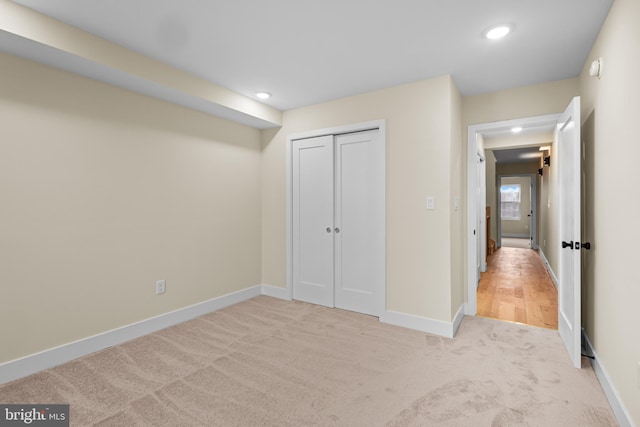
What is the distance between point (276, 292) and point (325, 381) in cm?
205

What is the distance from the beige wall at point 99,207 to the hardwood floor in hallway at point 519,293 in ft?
10.6

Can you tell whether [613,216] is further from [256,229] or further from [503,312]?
[256,229]

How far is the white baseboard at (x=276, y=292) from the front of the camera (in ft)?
13.2

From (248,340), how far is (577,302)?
8.52 ft

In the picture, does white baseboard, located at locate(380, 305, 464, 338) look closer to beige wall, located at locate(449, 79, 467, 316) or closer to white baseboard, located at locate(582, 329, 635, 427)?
beige wall, located at locate(449, 79, 467, 316)

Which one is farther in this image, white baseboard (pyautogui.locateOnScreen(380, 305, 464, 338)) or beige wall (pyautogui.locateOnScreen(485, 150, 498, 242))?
beige wall (pyautogui.locateOnScreen(485, 150, 498, 242))

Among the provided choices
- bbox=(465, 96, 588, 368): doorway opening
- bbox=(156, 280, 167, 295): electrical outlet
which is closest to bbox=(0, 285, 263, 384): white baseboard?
bbox=(156, 280, 167, 295): electrical outlet

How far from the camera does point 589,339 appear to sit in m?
2.49

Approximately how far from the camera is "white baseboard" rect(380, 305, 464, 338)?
2.91 meters

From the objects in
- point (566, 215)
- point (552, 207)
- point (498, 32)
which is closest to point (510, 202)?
point (552, 207)

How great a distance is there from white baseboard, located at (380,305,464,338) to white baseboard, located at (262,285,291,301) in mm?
1304

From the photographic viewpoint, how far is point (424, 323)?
9.92 feet

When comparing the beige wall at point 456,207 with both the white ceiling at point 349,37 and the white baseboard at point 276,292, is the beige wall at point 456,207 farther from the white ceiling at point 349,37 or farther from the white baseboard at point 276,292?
the white baseboard at point 276,292

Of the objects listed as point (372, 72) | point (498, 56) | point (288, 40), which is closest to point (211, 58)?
point (288, 40)
